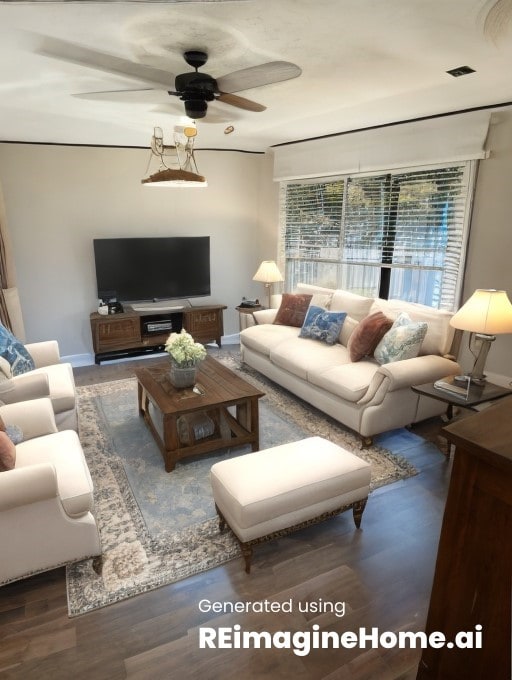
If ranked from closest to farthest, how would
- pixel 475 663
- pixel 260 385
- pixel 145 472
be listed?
pixel 475 663 → pixel 145 472 → pixel 260 385

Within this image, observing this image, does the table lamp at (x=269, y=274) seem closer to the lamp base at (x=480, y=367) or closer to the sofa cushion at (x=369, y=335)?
the sofa cushion at (x=369, y=335)

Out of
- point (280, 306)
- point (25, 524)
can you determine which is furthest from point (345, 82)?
point (25, 524)

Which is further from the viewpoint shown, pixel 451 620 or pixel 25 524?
pixel 25 524

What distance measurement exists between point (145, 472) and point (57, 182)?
12.0 feet

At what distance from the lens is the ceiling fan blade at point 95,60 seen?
6.77ft

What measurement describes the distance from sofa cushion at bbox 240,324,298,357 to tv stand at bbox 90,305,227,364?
88 cm

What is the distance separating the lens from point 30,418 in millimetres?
2645

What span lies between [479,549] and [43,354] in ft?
12.3

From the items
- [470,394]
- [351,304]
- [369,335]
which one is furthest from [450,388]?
[351,304]

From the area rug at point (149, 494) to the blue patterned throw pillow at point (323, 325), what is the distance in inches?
27.7

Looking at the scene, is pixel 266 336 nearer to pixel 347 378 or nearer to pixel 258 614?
pixel 347 378

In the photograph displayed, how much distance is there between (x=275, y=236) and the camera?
19.4 feet

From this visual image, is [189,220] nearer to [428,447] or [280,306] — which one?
[280,306]

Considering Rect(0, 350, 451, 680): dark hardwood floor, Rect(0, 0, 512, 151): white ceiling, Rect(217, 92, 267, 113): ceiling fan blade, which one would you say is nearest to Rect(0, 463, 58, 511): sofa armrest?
A: Rect(0, 350, 451, 680): dark hardwood floor
